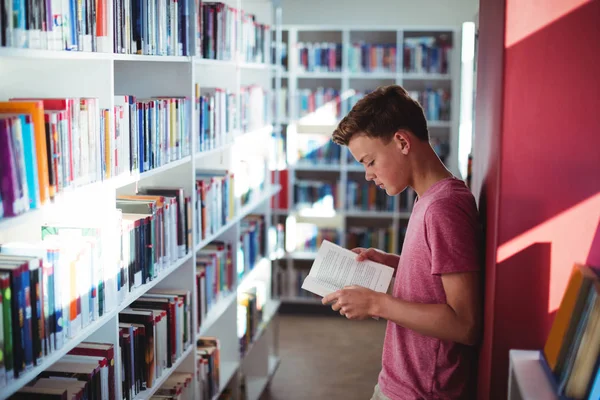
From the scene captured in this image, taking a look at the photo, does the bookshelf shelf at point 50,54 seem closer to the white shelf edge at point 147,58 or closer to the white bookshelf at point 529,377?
the white shelf edge at point 147,58

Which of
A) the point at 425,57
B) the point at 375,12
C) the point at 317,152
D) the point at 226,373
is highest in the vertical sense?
the point at 375,12

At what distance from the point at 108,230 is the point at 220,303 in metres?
1.43

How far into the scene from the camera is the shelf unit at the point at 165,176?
191 centimetres

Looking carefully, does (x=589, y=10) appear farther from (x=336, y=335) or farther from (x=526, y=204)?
(x=336, y=335)

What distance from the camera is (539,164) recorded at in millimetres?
1637

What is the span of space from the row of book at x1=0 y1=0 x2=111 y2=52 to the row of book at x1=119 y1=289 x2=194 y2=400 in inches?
36.8

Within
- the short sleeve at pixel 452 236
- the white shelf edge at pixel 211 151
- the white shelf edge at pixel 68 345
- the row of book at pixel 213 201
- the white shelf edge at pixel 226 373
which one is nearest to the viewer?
the white shelf edge at pixel 68 345

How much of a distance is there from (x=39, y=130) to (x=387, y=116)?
0.89 m

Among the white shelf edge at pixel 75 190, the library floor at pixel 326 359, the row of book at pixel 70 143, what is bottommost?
the library floor at pixel 326 359

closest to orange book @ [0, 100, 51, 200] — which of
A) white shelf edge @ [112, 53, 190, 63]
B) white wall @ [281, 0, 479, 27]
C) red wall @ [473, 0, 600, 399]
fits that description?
white shelf edge @ [112, 53, 190, 63]

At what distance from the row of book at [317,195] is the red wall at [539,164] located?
4243 mm

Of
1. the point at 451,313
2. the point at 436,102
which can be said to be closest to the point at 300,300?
the point at 436,102

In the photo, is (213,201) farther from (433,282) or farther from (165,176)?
(433,282)

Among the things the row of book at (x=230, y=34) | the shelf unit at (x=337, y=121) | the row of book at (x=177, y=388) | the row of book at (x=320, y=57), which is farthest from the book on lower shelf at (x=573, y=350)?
the row of book at (x=320, y=57)
